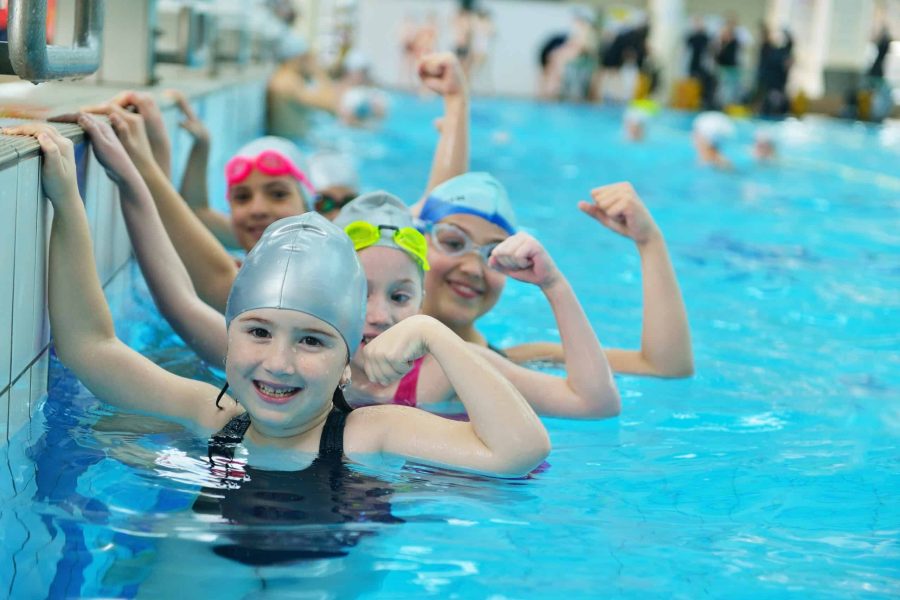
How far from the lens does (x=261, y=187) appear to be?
5070 mm

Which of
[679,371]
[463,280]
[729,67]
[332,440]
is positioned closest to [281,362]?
[332,440]

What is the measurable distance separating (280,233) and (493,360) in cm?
104

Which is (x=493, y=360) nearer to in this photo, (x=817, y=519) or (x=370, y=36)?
(x=817, y=519)

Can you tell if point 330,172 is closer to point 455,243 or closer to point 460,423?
point 455,243

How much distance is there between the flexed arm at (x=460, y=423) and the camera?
2814 mm

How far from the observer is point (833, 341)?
608 cm

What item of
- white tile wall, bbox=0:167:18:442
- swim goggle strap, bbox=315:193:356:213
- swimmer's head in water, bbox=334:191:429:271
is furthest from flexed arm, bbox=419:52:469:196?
white tile wall, bbox=0:167:18:442

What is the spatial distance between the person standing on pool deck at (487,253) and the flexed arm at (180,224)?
0.75 metres

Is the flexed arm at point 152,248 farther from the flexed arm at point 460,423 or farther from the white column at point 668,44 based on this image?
the white column at point 668,44

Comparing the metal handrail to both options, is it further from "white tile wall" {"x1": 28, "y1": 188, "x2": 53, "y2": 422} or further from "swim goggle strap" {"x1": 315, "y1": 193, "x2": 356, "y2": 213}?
"swim goggle strap" {"x1": 315, "y1": 193, "x2": 356, "y2": 213}

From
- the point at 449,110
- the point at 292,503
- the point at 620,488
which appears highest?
the point at 449,110

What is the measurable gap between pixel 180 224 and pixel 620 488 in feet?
6.02

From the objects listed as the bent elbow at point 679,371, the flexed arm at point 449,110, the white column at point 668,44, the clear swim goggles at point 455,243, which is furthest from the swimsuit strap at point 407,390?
the white column at point 668,44

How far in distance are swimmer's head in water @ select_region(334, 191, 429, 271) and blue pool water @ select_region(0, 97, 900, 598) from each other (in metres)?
0.78
